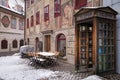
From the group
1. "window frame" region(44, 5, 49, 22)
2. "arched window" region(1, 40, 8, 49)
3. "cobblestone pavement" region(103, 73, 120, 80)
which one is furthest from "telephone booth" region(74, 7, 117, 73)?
"arched window" region(1, 40, 8, 49)

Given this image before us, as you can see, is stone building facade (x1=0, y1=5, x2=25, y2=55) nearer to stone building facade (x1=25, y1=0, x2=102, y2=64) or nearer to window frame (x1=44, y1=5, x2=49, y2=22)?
stone building facade (x1=25, y1=0, x2=102, y2=64)

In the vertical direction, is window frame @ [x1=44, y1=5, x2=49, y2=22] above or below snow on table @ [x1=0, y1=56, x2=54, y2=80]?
above

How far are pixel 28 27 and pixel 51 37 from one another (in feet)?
27.7

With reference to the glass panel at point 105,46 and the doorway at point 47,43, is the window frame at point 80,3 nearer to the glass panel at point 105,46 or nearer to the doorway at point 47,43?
the glass panel at point 105,46

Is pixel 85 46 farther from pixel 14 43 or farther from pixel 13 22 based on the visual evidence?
Result: pixel 14 43

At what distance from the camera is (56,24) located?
13.0 m

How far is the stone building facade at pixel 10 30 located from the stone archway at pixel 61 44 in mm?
11236

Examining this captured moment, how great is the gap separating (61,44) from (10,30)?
13.9m

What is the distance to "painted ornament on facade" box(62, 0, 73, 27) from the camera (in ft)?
35.6

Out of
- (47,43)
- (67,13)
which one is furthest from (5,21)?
(67,13)

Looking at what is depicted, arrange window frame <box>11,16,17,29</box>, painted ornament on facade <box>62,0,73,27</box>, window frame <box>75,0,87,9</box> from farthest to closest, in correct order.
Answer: window frame <box>11,16,17,29</box> → painted ornament on facade <box>62,0,73,27</box> → window frame <box>75,0,87,9</box>

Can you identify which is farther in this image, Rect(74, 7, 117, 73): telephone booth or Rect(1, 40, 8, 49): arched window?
Rect(1, 40, 8, 49): arched window

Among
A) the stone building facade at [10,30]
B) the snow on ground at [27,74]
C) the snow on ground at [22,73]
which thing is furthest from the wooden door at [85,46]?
the stone building facade at [10,30]

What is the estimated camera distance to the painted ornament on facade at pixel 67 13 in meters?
10.9
